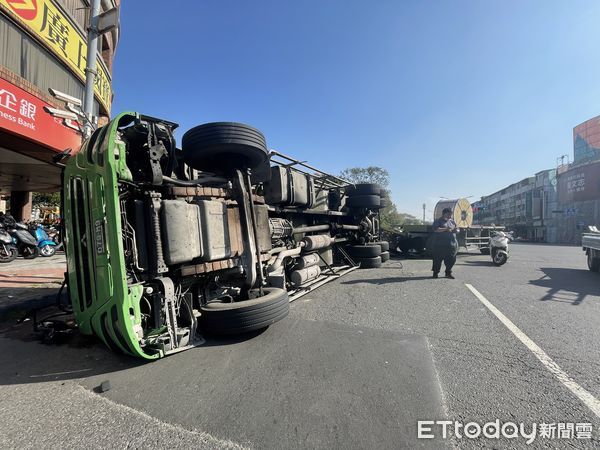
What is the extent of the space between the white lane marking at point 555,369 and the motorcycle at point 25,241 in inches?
488

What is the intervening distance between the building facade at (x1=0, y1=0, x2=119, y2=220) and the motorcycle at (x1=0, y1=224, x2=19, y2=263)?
2.35 meters

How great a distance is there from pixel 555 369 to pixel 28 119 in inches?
414

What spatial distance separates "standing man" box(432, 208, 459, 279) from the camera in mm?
7211

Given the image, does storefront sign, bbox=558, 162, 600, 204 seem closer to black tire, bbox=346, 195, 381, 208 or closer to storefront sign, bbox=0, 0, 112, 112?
black tire, bbox=346, 195, 381, 208

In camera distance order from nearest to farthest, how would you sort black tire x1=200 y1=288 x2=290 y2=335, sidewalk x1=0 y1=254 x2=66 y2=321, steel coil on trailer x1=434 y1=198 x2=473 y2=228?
black tire x1=200 y1=288 x2=290 y2=335 < sidewalk x1=0 y1=254 x2=66 y2=321 < steel coil on trailer x1=434 y1=198 x2=473 y2=228

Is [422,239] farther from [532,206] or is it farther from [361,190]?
[532,206]

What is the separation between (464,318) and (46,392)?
4584 millimetres

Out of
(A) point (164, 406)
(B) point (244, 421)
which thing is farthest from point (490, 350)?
(A) point (164, 406)

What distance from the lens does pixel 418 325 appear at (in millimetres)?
3875

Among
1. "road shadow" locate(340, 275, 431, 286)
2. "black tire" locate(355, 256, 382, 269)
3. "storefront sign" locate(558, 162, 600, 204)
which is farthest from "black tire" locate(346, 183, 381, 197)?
"storefront sign" locate(558, 162, 600, 204)

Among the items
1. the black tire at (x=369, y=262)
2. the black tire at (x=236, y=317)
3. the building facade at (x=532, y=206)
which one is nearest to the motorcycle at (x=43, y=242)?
the black tire at (x=236, y=317)

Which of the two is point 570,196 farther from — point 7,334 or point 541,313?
point 7,334

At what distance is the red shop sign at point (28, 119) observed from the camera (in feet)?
21.9

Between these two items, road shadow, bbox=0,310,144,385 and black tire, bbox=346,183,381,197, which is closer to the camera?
road shadow, bbox=0,310,144,385
